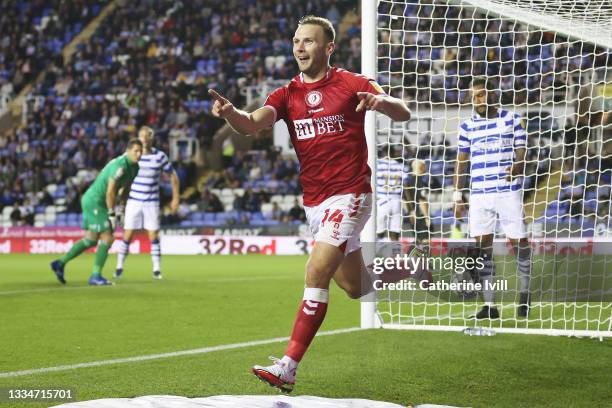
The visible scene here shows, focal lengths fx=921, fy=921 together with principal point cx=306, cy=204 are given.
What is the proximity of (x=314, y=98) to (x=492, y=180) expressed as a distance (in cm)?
358

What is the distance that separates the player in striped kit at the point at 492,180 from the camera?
836 cm

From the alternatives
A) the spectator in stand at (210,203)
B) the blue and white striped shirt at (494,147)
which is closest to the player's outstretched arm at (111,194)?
the blue and white striped shirt at (494,147)

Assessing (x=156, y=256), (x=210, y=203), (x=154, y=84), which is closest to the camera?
(x=156, y=256)

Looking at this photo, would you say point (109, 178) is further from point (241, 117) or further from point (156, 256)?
point (241, 117)

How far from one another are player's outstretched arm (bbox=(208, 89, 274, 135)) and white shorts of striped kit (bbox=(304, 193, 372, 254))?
573 mm

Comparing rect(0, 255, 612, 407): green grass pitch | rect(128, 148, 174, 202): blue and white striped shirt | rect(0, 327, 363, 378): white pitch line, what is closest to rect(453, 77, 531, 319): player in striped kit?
rect(0, 255, 612, 407): green grass pitch

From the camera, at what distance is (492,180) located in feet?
27.7

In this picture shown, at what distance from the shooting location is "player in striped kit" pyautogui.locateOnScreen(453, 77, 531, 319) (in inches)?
329

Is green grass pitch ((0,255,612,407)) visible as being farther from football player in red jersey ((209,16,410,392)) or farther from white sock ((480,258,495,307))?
white sock ((480,258,495,307))

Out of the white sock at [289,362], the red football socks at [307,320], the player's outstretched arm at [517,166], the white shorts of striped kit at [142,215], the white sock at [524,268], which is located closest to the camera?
the white sock at [289,362]

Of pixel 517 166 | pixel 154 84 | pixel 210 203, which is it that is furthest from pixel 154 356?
pixel 154 84

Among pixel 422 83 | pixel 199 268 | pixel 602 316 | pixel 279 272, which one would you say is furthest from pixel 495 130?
pixel 422 83

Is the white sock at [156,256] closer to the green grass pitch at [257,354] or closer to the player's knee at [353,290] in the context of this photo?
the green grass pitch at [257,354]

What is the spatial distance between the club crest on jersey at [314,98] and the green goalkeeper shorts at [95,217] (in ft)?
25.1
